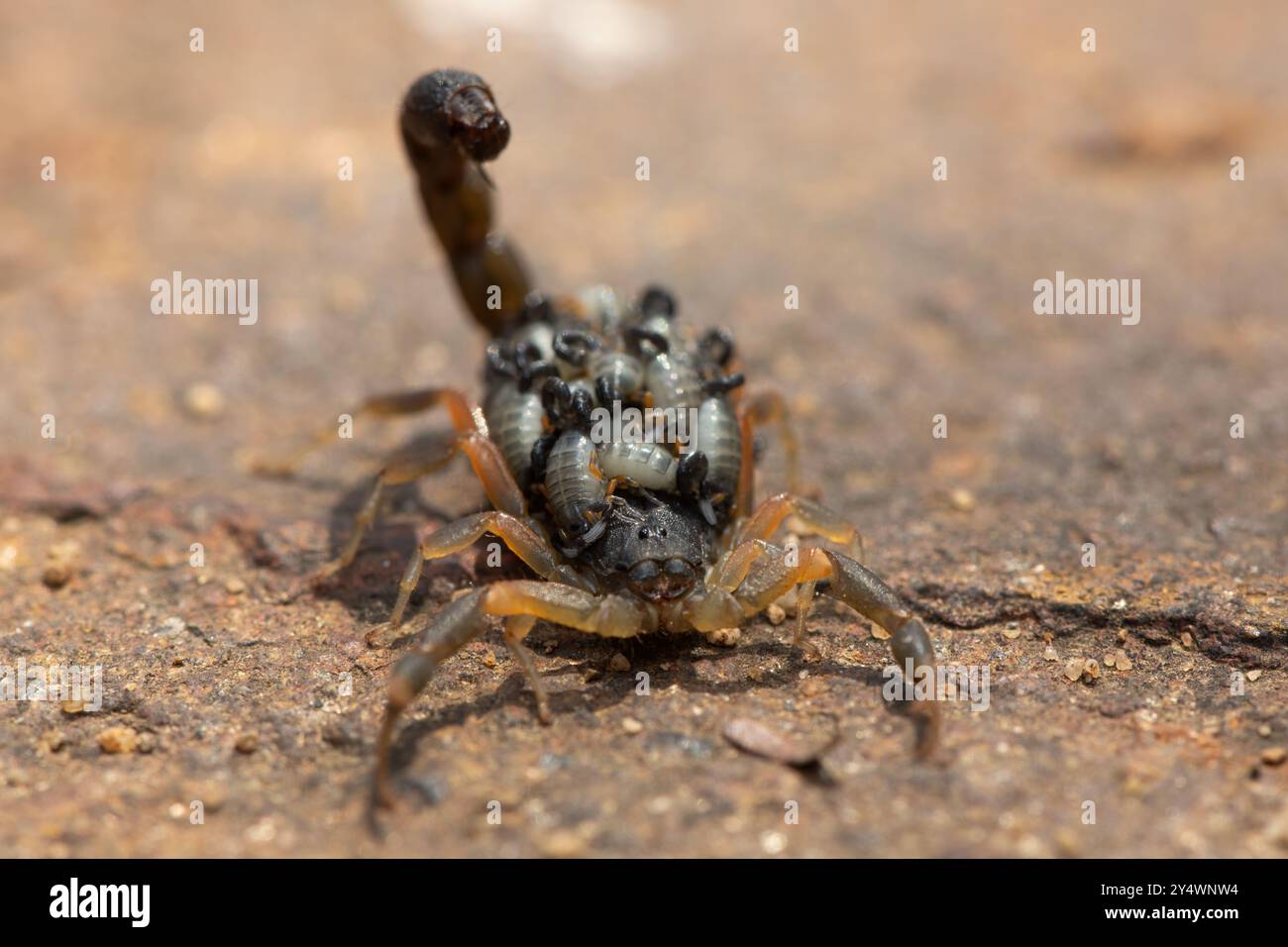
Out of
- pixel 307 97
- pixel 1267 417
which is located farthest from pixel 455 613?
pixel 307 97

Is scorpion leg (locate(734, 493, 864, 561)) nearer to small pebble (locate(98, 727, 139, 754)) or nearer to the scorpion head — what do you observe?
the scorpion head

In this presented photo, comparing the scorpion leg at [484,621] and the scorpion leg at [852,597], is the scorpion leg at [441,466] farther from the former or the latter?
the scorpion leg at [852,597]

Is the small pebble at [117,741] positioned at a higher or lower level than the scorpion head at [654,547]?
lower

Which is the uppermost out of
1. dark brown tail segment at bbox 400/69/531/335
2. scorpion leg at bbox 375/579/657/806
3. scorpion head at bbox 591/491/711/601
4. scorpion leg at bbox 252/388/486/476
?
dark brown tail segment at bbox 400/69/531/335

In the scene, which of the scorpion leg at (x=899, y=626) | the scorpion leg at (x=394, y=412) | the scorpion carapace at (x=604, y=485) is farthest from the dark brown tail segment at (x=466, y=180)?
the scorpion leg at (x=899, y=626)

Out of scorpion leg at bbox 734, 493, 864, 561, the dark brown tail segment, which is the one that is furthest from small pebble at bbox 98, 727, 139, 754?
the dark brown tail segment

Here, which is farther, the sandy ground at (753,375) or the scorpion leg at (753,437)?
the scorpion leg at (753,437)

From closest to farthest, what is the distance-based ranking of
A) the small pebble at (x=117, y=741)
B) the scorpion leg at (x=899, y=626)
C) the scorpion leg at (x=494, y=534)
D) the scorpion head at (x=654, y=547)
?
1. the scorpion leg at (x=899, y=626)
2. the small pebble at (x=117, y=741)
3. the scorpion head at (x=654, y=547)
4. the scorpion leg at (x=494, y=534)
